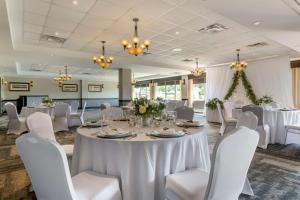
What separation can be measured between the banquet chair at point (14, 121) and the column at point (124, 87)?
176 inches

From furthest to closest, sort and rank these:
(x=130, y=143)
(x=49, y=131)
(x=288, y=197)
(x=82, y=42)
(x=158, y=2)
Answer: (x=82, y=42), (x=158, y=2), (x=49, y=131), (x=288, y=197), (x=130, y=143)

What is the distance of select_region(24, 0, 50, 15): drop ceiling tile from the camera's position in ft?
11.5

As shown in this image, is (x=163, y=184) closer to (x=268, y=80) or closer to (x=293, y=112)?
(x=293, y=112)

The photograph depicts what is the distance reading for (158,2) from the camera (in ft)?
11.5

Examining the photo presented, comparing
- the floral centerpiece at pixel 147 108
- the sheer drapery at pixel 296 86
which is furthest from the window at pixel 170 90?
the floral centerpiece at pixel 147 108

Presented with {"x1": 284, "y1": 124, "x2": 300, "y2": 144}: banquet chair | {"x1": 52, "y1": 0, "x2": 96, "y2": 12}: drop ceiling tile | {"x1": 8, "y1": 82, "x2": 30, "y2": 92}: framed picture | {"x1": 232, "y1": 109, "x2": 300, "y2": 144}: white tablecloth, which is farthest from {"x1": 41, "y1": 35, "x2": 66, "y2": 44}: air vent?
{"x1": 8, "y1": 82, "x2": 30, "y2": 92}: framed picture

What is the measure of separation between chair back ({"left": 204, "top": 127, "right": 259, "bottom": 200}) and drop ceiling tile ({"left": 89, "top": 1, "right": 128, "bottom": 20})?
3242 mm

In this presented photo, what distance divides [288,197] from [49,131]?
10.1 feet

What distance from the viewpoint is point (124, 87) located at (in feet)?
32.8

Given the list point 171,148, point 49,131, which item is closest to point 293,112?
point 171,148

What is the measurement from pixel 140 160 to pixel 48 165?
751 mm

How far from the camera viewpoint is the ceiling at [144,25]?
3592 millimetres

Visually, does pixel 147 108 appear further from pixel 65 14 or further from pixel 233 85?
pixel 233 85

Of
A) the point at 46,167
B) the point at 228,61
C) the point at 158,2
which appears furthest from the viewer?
the point at 228,61
